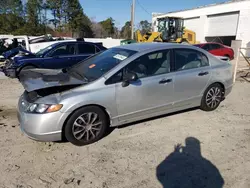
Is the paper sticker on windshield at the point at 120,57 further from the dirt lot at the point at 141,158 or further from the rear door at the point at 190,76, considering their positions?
the dirt lot at the point at 141,158

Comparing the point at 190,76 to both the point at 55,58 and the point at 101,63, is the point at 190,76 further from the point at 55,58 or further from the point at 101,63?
the point at 55,58

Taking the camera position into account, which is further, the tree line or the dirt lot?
the tree line

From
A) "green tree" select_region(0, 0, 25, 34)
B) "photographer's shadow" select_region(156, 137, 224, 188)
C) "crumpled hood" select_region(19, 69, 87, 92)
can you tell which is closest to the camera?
"photographer's shadow" select_region(156, 137, 224, 188)

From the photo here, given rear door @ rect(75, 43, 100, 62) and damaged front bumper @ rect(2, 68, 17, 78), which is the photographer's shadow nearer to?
rear door @ rect(75, 43, 100, 62)

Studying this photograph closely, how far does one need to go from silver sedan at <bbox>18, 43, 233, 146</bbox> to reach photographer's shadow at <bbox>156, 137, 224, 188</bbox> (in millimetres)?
1007

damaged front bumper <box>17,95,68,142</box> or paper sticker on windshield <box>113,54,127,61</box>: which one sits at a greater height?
paper sticker on windshield <box>113,54,127,61</box>

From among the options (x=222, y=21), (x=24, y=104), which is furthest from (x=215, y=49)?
(x=24, y=104)

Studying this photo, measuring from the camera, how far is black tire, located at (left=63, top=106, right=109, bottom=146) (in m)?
3.24

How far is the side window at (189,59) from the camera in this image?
417 cm

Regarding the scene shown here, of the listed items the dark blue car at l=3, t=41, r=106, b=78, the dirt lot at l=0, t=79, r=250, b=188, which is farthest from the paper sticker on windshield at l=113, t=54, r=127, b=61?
the dark blue car at l=3, t=41, r=106, b=78

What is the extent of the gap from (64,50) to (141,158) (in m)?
6.51

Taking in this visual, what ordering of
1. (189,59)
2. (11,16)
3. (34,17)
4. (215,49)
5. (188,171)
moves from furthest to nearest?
1. (34,17)
2. (11,16)
3. (215,49)
4. (189,59)
5. (188,171)

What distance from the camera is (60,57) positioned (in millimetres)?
8219

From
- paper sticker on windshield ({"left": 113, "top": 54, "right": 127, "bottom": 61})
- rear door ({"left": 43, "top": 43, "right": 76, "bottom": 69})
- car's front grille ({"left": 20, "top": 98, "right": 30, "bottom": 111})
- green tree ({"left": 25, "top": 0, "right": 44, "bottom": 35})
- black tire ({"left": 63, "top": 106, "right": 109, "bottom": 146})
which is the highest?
green tree ({"left": 25, "top": 0, "right": 44, "bottom": 35})
